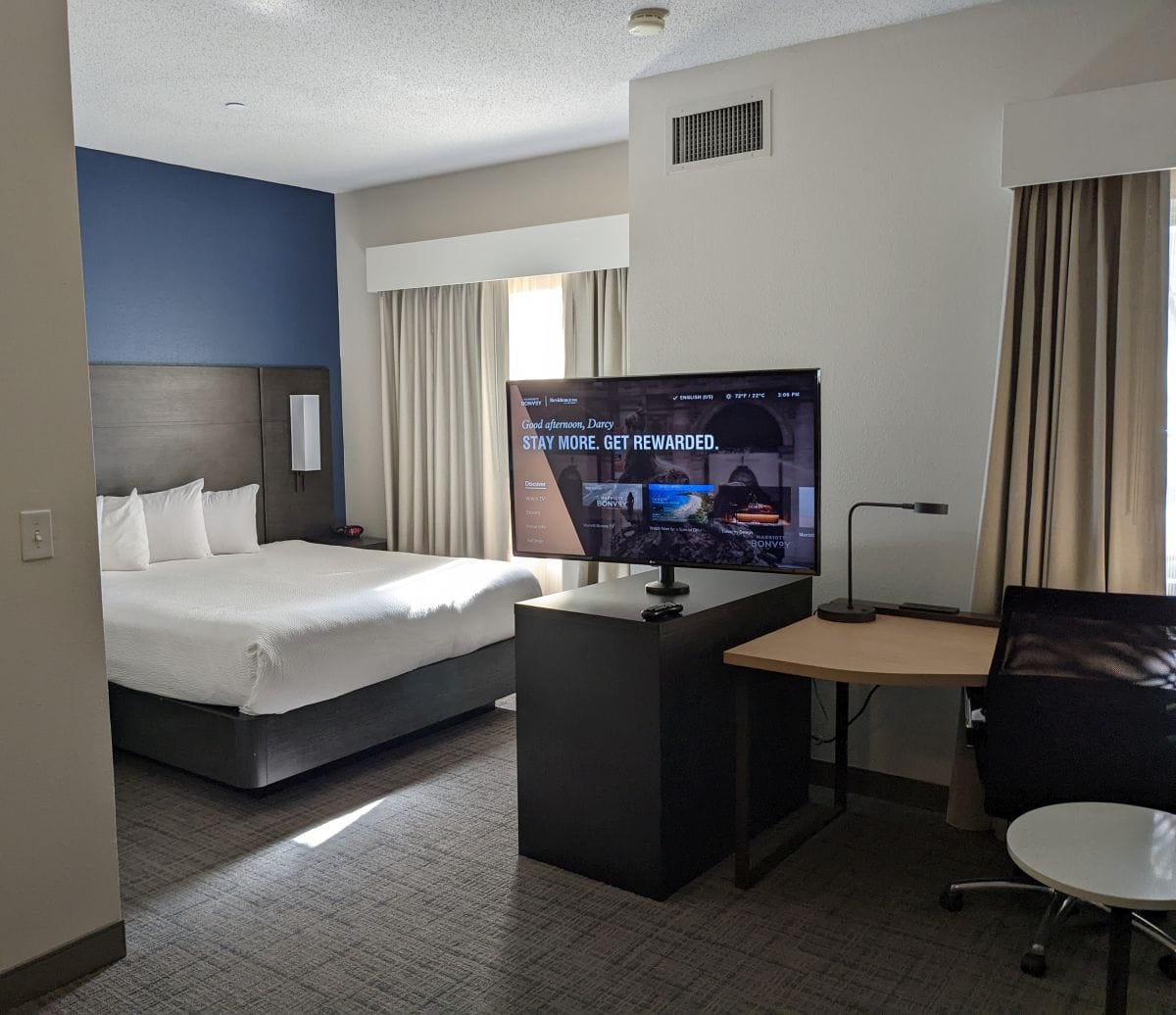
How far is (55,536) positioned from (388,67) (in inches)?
93.0

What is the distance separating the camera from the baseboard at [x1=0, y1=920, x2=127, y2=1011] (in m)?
2.40

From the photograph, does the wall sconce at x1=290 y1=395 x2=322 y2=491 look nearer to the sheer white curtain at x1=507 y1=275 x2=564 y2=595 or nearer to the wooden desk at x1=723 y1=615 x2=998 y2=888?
the sheer white curtain at x1=507 y1=275 x2=564 y2=595

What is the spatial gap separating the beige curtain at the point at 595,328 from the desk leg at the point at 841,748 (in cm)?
177

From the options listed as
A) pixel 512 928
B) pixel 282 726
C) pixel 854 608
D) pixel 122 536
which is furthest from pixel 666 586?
pixel 122 536

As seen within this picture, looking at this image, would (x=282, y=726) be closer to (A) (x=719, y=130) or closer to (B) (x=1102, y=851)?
(B) (x=1102, y=851)

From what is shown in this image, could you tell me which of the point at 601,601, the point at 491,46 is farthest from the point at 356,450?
the point at 601,601

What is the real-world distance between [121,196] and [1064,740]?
16.6 feet

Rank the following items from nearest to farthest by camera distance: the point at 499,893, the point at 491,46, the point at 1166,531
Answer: the point at 499,893, the point at 1166,531, the point at 491,46

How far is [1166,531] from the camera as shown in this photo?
317 centimetres

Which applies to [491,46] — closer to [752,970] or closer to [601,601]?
[601,601]

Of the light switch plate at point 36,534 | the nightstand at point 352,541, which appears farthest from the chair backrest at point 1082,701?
the nightstand at point 352,541

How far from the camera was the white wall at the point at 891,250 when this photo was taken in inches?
131

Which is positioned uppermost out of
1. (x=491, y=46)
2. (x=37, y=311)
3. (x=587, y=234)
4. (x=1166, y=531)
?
(x=491, y=46)

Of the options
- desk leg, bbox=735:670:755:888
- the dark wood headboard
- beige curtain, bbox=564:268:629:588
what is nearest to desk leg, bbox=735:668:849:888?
desk leg, bbox=735:670:755:888
